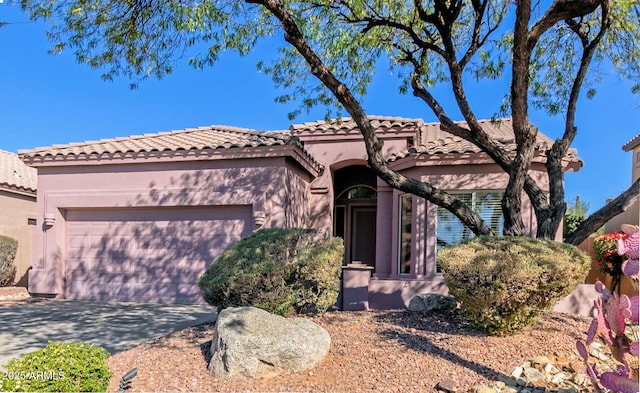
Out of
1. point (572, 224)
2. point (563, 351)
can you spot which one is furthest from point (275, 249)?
point (572, 224)

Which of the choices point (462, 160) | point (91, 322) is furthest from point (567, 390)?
point (91, 322)

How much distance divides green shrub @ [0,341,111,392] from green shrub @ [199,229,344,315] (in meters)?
2.19

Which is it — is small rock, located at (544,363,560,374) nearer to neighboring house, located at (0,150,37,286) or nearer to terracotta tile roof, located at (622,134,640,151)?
Answer: neighboring house, located at (0,150,37,286)

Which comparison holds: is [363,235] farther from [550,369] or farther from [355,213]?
[550,369]

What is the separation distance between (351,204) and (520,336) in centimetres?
882

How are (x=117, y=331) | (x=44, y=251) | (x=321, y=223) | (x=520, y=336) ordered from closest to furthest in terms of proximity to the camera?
(x=520, y=336) → (x=117, y=331) → (x=44, y=251) → (x=321, y=223)

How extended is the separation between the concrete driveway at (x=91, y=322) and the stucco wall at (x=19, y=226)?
14.7 ft

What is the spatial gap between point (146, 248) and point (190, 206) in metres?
1.71

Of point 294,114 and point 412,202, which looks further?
point 412,202

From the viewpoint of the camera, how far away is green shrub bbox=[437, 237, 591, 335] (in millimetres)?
5363

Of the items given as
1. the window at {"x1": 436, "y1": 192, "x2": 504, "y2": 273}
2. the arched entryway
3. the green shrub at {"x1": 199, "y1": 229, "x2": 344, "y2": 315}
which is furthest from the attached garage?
the window at {"x1": 436, "y1": 192, "x2": 504, "y2": 273}

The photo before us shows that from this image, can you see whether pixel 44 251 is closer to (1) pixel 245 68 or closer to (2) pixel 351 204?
(1) pixel 245 68

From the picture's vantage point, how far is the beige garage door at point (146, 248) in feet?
35.4

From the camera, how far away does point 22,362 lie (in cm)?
379
